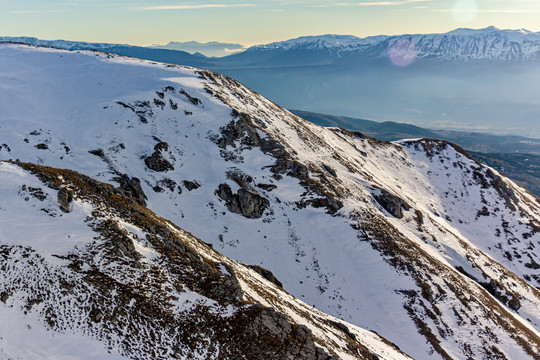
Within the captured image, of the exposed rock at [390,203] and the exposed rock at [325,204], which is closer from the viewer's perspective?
the exposed rock at [325,204]

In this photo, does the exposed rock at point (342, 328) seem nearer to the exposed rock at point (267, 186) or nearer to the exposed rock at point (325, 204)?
the exposed rock at point (325, 204)

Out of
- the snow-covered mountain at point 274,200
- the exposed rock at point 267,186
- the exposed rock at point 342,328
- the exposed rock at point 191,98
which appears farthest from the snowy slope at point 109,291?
the exposed rock at point 191,98

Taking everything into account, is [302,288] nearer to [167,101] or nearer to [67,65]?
[167,101]

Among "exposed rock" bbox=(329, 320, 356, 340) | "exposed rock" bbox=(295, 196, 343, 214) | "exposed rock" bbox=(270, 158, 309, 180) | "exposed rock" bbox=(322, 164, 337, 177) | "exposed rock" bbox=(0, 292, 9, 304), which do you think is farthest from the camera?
"exposed rock" bbox=(322, 164, 337, 177)

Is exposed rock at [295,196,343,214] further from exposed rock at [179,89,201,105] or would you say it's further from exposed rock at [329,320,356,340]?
exposed rock at [179,89,201,105]

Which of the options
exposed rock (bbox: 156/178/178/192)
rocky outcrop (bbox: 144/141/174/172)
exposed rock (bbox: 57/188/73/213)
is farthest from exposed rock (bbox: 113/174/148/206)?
exposed rock (bbox: 57/188/73/213)

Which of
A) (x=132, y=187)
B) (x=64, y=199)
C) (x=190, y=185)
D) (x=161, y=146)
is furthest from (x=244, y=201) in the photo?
(x=64, y=199)
